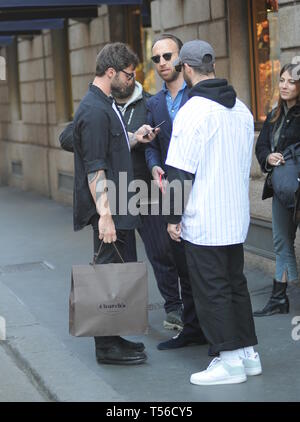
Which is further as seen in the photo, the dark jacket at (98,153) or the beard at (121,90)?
the beard at (121,90)

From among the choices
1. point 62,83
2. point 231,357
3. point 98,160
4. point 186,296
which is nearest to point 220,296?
point 231,357

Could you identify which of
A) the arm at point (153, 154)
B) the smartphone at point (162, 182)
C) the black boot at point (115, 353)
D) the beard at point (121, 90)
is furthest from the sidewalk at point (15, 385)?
the beard at point (121, 90)

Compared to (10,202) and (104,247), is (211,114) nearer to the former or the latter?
(104,247)

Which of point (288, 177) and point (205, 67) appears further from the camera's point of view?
point (288, 177)

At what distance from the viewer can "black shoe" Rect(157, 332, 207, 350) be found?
6266 millimetres

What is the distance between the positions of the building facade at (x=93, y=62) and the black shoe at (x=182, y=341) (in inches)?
96.7

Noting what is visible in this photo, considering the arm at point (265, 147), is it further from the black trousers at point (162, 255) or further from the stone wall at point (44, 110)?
the stone wall at point (44, 110)

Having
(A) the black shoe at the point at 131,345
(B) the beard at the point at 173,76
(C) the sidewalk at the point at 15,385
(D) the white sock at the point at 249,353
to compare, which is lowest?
(C) the sidewalk at the point at 15,385

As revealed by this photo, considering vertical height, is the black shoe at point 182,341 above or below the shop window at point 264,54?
below

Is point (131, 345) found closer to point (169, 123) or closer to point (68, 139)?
point (68, 139)

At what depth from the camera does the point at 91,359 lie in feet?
20.2

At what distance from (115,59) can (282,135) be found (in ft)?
5.26

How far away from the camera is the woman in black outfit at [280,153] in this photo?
6.71 meters

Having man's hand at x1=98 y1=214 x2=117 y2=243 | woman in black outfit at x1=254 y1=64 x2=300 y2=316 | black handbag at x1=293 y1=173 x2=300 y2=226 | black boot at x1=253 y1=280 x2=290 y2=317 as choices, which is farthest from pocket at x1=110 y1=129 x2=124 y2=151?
black boot at x1=253 y1=280 x2=290 y2=317
